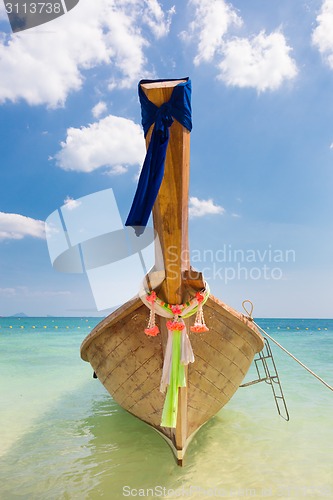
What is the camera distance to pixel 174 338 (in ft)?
9.96

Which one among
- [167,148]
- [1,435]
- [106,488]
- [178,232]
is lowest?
[1,435]

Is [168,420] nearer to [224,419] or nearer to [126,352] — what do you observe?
[126,352]

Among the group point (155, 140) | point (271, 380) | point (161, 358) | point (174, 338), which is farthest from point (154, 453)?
point (155, 140)

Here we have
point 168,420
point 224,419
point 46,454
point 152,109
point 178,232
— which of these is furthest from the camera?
point 224,419

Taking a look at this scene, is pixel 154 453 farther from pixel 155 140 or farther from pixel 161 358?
pixel 155 140

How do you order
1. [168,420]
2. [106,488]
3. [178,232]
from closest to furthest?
[178,232], [168,420], [106,488]

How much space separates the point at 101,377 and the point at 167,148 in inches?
121

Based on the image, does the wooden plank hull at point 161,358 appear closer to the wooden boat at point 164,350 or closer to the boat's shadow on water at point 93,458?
the wooden boat at point 164,350

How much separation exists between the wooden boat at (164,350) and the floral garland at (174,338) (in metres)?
0.09

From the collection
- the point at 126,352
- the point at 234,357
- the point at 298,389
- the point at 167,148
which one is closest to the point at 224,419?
the point at 234,357

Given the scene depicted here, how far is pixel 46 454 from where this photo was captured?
404 cm

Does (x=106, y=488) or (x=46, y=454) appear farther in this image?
(x=46, y=454)

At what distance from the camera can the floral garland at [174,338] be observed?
116 inches

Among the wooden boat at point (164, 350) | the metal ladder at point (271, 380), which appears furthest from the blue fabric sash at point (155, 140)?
the metal ladder at point (271, 380)
